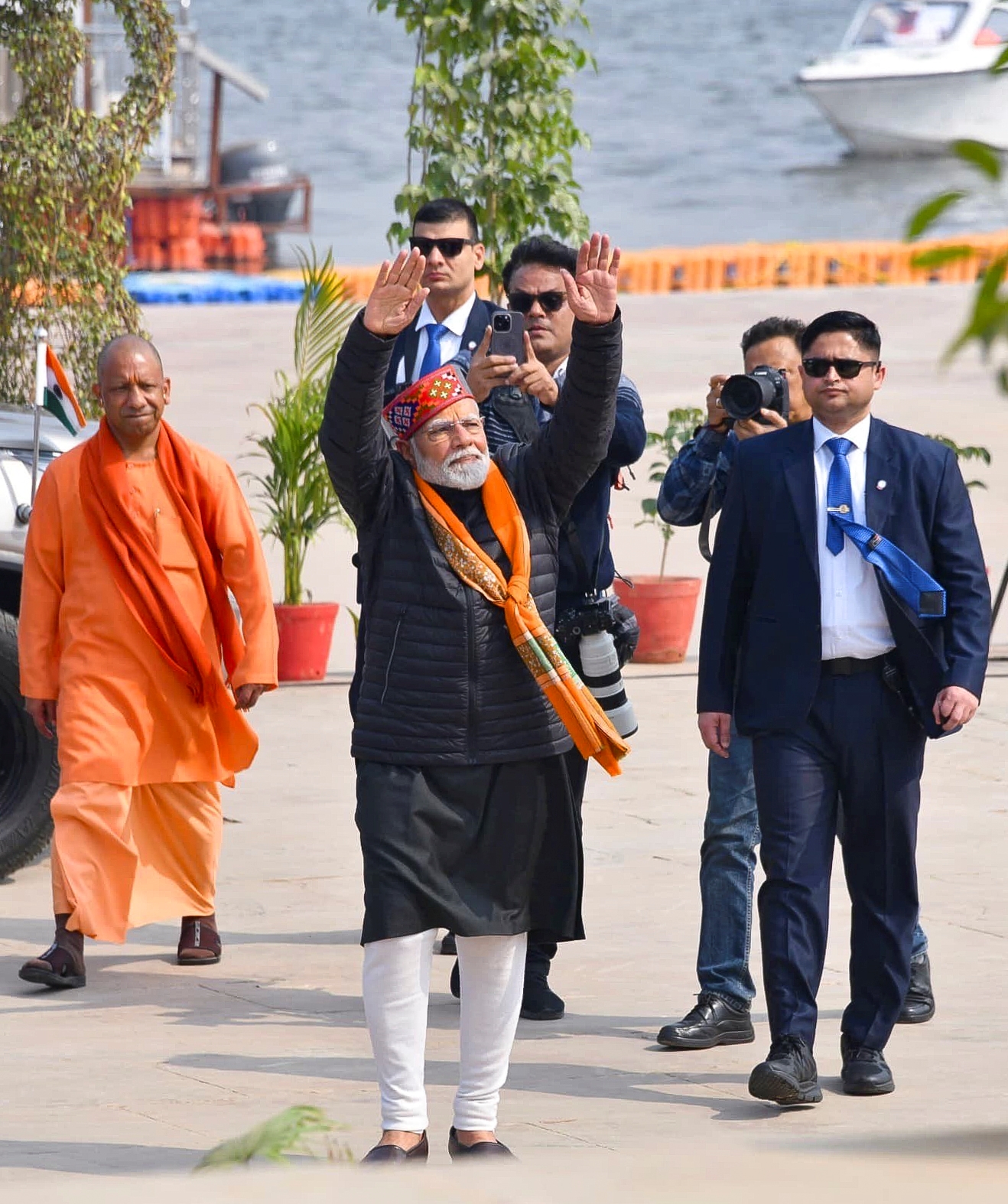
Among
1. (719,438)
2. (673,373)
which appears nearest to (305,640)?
(719,438)

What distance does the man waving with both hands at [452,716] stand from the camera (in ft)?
15.0

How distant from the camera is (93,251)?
9539mm

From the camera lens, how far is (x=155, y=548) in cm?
626

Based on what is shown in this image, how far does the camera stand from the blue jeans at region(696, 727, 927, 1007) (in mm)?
5617

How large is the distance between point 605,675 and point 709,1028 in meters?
0.92

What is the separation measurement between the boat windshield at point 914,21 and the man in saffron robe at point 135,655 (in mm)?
52561

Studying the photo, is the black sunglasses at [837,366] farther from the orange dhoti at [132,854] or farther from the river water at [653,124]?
the river water at [653,124]

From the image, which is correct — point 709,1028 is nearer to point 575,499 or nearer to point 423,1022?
point 423,1022

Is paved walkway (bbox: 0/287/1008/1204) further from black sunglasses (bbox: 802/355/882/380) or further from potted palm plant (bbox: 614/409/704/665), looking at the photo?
black sunglasses (bbox: 802/355/882/380)

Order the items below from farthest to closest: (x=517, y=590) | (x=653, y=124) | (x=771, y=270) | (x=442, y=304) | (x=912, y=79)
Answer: (x=653, y=124), (x=912, y=79), (x=771, y=270), (x=442, y=304), (x=517, y=590)

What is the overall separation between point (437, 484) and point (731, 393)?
44.9 inches

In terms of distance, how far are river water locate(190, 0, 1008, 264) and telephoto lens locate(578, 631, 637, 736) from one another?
4044cm

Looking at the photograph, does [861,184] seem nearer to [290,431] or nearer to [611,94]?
[611,94]

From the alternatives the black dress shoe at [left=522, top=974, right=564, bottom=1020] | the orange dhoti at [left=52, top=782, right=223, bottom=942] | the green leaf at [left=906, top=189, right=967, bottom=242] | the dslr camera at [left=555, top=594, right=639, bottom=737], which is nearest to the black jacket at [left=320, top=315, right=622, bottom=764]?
the dslr camera at [left=555, top=594, right=639, bottom=737]
